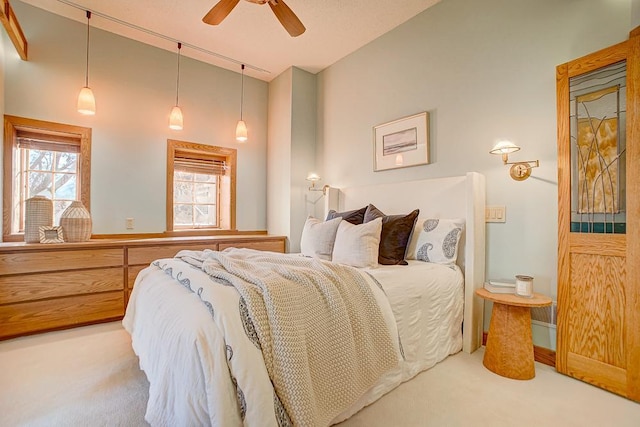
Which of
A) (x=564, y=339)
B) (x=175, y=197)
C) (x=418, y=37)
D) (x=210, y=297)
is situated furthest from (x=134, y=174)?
(x=564, y=339)

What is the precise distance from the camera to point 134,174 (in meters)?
3.45

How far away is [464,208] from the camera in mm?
2498

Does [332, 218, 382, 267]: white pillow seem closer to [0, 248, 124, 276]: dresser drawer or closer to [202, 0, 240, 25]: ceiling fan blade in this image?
[202, 0, 240, 25]: ceiling fan blade

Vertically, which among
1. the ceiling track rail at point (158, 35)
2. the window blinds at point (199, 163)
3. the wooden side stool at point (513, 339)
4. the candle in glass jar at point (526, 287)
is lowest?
the wooden side stool at point (513, 339)

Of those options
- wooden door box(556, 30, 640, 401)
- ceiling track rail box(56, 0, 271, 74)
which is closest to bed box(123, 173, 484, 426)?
wooden door box(556, 30, 640, 401)

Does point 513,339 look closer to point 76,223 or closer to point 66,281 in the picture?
point 66,281

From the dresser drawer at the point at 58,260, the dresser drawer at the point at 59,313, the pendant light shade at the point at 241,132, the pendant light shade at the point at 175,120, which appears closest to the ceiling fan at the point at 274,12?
the pendant light shade at the point at 175,120

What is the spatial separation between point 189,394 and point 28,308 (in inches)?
98.9

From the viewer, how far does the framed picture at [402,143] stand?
9.52 ft

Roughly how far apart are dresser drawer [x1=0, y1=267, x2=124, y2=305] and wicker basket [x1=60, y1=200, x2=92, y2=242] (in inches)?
13.6

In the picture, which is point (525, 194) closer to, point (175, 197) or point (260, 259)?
point (260, 259)

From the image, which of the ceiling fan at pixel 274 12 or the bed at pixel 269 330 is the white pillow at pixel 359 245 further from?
the ceiling fan at pixel 274 12

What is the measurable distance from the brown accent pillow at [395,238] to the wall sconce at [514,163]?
0.76 metres

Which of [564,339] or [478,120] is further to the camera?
[478,120]
